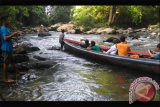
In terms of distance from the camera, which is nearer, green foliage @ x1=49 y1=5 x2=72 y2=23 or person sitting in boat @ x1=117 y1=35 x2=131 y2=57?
person sitting in boat @ x1=117 y1=35 x2=131 y2=57

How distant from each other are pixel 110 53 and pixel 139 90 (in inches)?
170

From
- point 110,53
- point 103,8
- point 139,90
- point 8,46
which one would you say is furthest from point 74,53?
point 103,8

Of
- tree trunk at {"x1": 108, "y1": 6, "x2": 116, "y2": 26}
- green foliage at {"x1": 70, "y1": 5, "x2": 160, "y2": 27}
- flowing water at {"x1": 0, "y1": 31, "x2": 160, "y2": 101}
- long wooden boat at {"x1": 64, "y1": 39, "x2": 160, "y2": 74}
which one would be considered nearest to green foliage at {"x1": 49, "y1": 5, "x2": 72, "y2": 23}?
green foliage at {"x1": 70, "y1": 5, "x2": 160, "y2": 27}

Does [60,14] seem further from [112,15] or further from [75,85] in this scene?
[75,85]

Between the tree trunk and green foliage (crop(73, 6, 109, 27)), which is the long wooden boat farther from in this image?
green foliage (crop(73, 6, 109, 27))

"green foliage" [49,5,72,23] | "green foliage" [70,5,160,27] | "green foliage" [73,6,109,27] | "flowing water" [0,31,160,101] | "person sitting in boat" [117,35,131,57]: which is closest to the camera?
"flowing water" [0,31,160,101]

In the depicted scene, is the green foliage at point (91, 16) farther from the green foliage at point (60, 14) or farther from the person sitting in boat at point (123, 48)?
the person sitting in boat at point (123, 48)

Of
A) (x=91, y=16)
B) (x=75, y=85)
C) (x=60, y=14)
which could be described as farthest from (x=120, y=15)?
(x=75, y=85)

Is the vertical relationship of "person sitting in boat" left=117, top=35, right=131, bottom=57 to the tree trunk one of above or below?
below

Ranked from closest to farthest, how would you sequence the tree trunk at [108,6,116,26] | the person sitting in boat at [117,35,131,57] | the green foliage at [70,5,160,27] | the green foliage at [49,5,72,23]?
1. the person sitting in boat at [117,35,131,57]
2. the green foliage at [70,5,160,27]
3. the tree trunk at [108,6,116,26]
4. the green foliage at [49,5,72,23]

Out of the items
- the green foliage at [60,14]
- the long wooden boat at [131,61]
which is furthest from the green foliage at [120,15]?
the long wooden boat at [131,61]

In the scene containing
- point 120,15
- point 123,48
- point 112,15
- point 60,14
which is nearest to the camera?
point 123,48

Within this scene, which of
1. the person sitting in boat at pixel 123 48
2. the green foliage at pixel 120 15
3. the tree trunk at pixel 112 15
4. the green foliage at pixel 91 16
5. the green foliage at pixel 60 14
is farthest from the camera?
the green foliage at pixel 60 14

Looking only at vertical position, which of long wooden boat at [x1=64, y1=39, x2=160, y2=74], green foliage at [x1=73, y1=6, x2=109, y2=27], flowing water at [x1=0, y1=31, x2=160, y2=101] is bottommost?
flowing water at [x1=0, y1=31, x2=160, y2=101]
